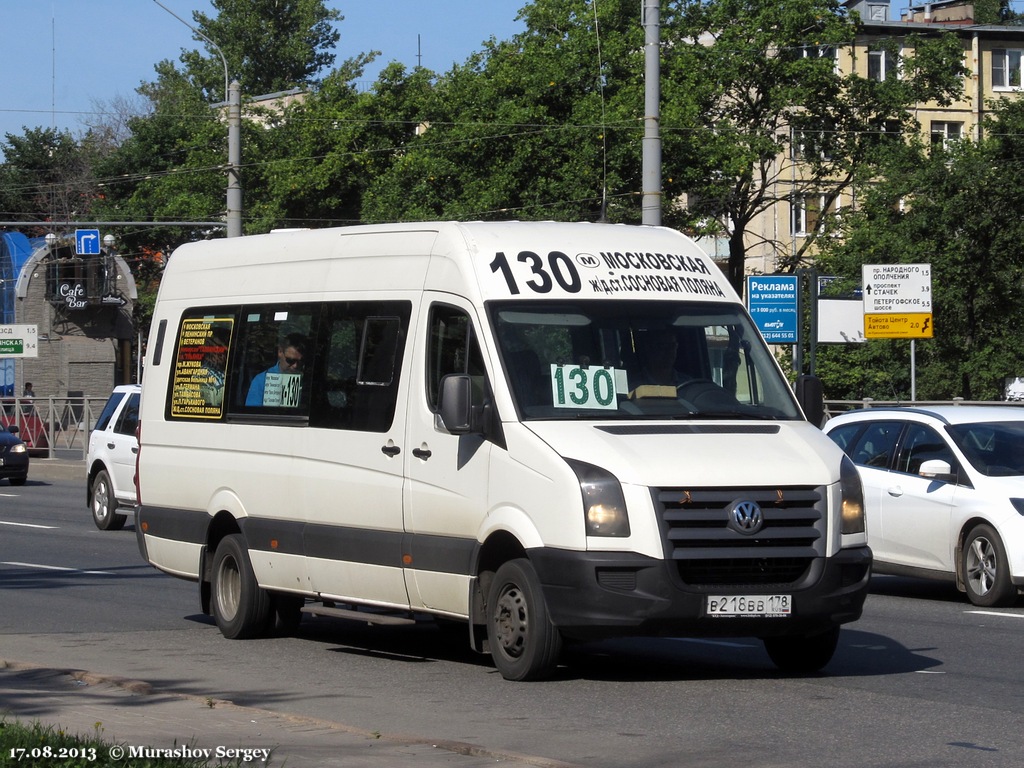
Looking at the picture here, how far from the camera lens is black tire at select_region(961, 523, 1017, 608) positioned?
43.0 feet

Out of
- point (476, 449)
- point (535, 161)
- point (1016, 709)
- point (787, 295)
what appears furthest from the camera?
point (535, 161)

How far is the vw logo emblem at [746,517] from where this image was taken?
8.56 m

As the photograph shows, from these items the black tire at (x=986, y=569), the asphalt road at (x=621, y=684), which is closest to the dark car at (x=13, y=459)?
the asphalt road at (x=621, y=684)

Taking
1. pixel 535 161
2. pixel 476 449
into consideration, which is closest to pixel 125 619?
pixel 476 449

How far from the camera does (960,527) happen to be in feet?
44.2

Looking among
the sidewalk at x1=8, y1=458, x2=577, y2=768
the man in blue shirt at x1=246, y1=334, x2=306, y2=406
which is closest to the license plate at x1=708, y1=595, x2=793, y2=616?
the sidewalk at x1=8, y1=458, x2=577, y2=768

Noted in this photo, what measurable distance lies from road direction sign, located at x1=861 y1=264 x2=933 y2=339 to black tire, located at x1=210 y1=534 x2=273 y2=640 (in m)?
15.8

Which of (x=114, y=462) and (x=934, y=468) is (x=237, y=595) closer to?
(x=934, y=468)

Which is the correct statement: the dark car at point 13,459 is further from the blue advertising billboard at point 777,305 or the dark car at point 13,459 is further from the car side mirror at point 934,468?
the car side mirror at point 934,468

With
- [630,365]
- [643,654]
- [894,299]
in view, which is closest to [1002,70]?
[894,299]

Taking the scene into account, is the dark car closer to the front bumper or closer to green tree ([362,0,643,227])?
green tree ([362,0,643,227])

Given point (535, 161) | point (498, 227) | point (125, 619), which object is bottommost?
point (125, 619)

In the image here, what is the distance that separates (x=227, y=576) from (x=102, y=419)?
12.1 m

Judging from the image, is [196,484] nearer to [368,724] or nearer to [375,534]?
[375,534]
